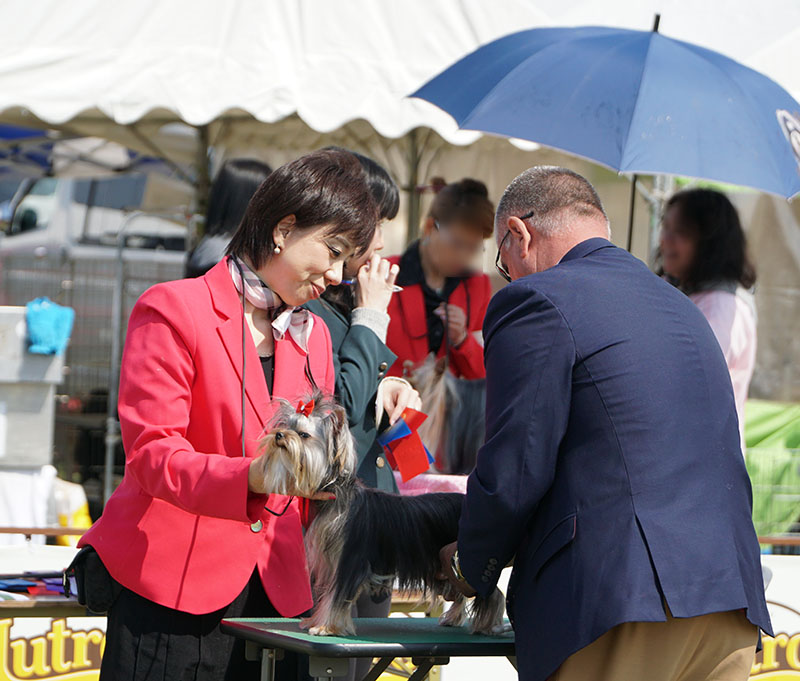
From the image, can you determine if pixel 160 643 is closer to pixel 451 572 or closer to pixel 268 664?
pixel 268 664

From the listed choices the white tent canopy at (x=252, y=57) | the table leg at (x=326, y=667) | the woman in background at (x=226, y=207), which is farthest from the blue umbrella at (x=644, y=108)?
the table leg at (x=326, y=667)

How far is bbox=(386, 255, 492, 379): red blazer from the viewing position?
14.2ft

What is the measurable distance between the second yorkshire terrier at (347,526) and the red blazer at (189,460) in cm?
Answer: 11

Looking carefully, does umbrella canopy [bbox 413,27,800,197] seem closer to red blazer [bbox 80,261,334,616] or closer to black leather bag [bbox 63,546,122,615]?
red blazer [bbox 80,261,334,616]

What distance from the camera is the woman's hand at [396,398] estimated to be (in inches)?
120

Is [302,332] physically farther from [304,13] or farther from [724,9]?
[724,9]

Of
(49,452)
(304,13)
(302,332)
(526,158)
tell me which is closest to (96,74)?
(304,13)

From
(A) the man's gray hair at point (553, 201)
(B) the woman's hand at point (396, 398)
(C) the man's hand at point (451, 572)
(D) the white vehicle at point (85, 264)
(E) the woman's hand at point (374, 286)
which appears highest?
(A) the man's gray hair at point (553, 201)

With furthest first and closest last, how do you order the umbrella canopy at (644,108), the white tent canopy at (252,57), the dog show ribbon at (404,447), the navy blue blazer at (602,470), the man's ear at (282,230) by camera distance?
the white tent canopy at (252,57), the umbrella canopy at (644,108), the dog show ribbon at (404,447), the man's ear at (282,230), the navy blue blazer at (602,470)

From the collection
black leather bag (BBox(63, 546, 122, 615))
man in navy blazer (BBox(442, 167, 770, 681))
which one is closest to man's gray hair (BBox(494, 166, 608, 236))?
man in navy blazer (BBox(442, 167, 770, 681))

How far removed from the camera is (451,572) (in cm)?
244

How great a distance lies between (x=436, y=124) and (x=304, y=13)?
1.00m

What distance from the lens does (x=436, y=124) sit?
5.36 meters

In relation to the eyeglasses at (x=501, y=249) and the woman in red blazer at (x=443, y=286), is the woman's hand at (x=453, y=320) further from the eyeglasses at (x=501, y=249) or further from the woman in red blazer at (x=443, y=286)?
the eyeglasses at (x=501, y=249)
